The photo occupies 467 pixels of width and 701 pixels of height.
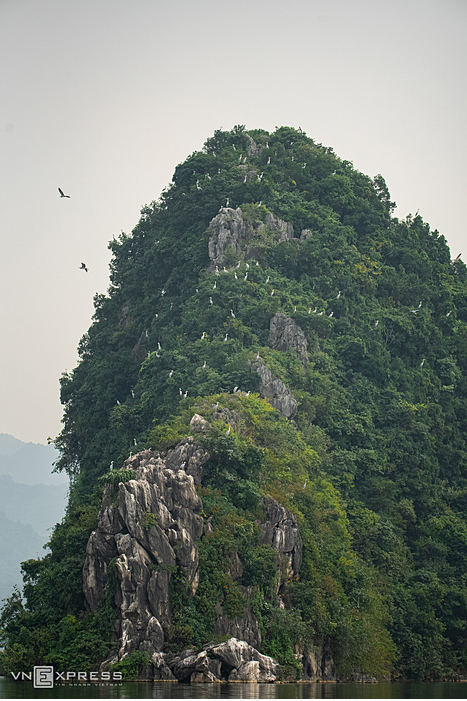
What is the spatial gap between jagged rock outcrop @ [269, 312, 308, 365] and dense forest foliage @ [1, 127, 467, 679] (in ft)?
1.23

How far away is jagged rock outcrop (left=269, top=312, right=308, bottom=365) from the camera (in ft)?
141

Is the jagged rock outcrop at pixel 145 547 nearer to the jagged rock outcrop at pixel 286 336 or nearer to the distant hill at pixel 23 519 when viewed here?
the jagged rock outcrop at pixel 286 336

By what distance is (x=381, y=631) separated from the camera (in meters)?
33.5

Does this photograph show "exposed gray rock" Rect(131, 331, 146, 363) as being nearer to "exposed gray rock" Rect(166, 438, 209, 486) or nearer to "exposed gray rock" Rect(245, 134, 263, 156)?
"exposed gray rock" Rect(245, 134, 263, 156)

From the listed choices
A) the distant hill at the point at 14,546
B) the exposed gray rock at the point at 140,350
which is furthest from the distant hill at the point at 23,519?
the exposed gray rock at the point at 140,350

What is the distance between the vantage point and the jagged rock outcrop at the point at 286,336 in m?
42.9

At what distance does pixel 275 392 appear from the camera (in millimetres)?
39625

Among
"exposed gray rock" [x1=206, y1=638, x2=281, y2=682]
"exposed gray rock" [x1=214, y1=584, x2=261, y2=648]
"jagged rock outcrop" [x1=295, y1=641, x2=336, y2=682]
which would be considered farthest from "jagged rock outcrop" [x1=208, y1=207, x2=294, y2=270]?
"exposed gray rock" [x1=206, y1=638, x2=281, y2=682]

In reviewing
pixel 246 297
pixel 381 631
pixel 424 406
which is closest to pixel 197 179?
pixel 246 297

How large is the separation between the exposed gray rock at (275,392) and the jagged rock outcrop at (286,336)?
3186 mm

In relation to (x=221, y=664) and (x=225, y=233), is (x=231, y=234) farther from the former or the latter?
(x=221, y=664)

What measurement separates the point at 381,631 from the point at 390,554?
14.1 feet

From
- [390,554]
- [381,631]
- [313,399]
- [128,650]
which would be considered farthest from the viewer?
[313,399]

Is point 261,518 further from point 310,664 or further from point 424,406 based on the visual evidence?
point 424,406
